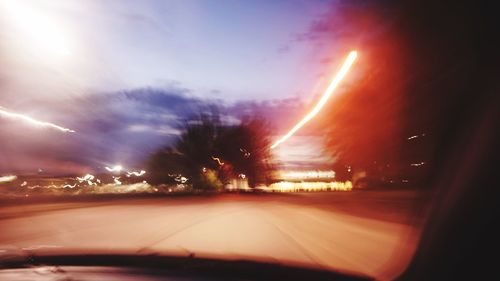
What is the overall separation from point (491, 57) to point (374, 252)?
765cm

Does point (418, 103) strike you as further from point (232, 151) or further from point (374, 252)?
point (232, 151)

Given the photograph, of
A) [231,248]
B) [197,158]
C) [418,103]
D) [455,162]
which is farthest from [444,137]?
[197,158]

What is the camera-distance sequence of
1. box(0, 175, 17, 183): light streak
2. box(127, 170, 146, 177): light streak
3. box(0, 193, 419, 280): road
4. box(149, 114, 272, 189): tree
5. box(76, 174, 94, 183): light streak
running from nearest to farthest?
box(0, 193, 419, 280): road, box(0, 175, 17, 183): light streak, box(149, 114, 272, 189): tree, box(127, 170, 146, 177): light streak, box(76, 174, 94, 183): light streak

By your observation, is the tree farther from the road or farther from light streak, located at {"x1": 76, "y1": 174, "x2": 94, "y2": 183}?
the road

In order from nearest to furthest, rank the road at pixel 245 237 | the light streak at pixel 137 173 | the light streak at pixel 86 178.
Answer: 1. the road at pixel 245 237
2. the light streak at pixel 137 173
3. the light streak at pixel 86 178

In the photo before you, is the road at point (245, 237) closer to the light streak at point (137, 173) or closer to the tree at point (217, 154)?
the tree at point (217, 154)

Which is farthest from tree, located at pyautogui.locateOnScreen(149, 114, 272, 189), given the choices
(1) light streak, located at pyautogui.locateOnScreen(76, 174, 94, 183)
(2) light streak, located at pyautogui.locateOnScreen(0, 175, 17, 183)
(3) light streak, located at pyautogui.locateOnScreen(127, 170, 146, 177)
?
(2) light streak, located at pyautogui.locateOnScreen(0, 175, 17, 183)

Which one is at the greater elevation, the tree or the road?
the tree

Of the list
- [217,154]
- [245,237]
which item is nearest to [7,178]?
[217,154]

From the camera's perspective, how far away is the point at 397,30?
18297 mm

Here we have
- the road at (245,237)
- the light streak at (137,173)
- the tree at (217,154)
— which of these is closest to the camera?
the road at (245,237)

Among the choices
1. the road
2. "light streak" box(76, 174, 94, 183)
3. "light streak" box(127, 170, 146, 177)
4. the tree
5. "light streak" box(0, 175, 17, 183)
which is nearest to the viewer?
the road

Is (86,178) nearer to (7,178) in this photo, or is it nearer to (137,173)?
(137,173)

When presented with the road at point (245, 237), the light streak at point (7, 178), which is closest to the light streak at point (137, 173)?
the light streak at point (7, 178)
